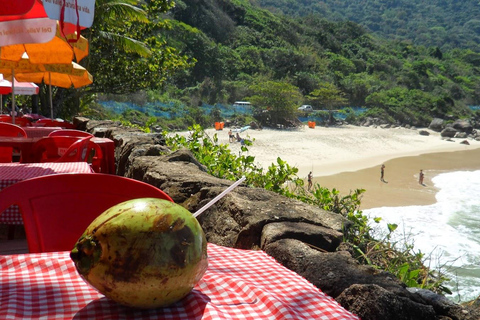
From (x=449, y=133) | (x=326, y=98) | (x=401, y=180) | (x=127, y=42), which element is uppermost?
(x=127, y=42)

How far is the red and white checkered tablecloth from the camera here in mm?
2250

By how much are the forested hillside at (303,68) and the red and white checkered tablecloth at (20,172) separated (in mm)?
34953

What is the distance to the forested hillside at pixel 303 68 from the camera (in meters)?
44.4

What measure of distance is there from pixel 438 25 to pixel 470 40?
16531 millimetres

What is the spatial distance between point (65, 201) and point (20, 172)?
3.31 feet

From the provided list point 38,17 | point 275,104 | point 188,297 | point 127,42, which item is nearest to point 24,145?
point 38,17

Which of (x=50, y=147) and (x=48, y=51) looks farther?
(x=48, y=51)

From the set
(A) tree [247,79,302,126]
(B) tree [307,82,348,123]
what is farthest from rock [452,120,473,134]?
(A) tree [247,79,302,126]

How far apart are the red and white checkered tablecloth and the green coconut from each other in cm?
152

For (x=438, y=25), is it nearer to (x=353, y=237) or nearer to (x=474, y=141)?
(x=474, y=141)

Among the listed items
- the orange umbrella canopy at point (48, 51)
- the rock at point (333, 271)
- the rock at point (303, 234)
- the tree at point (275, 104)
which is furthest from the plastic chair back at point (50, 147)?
the tree at point (275, 104)

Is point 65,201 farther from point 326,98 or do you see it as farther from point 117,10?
point 326,98

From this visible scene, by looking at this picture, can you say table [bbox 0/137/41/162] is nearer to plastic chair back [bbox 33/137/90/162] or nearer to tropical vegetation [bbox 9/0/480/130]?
plastic chair back [bbox 33/137/90/162]

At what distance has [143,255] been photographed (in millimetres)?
850
